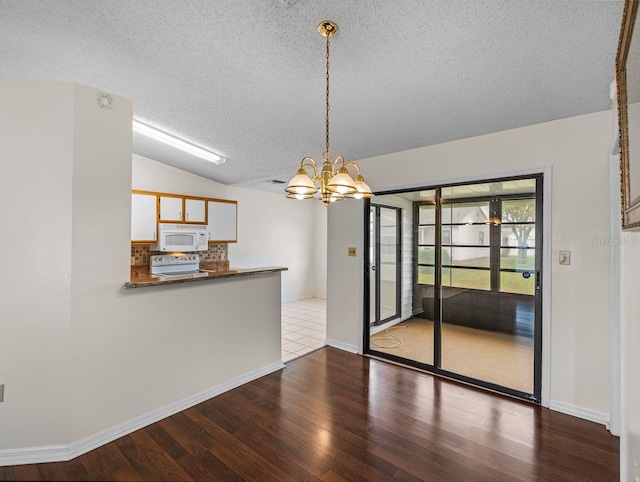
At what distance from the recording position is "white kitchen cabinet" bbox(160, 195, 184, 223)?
4.47 m

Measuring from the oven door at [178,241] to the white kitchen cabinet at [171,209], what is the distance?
23 cm

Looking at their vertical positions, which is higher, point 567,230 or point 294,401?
point 567,230

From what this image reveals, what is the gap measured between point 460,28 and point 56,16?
94.0 inches

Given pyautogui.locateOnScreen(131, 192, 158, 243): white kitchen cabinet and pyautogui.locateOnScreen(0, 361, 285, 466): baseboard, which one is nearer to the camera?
pyautogui.locateOnScreen(0, 361, 285, 466): baseboard

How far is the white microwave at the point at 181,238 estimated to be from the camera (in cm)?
436

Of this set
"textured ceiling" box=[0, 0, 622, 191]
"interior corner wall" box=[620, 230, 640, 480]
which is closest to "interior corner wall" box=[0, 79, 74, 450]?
"textured ceiling" box=[0, 0, 622, 191]

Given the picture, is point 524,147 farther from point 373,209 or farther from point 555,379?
point 555,379

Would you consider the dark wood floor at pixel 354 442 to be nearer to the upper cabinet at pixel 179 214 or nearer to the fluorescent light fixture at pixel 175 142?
the upper cabinet at pixel 179 214

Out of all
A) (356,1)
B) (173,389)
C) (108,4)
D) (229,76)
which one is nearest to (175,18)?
(108,4)

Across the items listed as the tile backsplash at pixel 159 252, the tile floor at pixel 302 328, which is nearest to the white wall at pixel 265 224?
the tile backsplash at pixel 159 252

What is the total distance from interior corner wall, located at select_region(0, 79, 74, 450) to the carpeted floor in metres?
3.04

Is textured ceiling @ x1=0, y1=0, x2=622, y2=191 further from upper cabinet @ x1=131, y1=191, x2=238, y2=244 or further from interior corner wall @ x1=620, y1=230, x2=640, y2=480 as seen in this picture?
upper cabinet @ x1=131, y1=191, x2=238, y2=244

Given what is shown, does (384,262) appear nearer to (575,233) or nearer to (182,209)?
(575,233)

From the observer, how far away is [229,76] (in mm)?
2371
